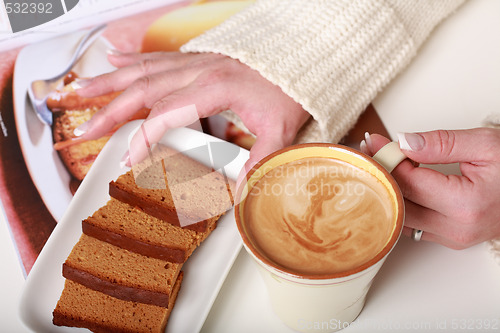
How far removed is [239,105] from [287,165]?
0.24 meters

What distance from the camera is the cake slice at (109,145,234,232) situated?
0.70 meters

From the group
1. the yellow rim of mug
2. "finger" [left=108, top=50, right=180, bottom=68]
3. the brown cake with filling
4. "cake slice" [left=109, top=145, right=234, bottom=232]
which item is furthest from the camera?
"finger" [left=108, top=50, right=180, bottom=68]

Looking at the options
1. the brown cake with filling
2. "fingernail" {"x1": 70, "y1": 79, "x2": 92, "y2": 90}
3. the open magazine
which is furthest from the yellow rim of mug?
the open magazine

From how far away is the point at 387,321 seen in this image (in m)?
0.61

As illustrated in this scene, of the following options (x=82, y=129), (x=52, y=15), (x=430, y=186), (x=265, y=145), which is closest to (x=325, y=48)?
(x=265, y=145)

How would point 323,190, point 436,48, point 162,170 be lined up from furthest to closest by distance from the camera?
1. point 436,48
2. point 162,170
3. point 323,190

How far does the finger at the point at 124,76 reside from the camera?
0.89 metres

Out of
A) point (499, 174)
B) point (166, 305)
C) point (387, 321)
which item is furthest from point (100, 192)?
point (499, 174)

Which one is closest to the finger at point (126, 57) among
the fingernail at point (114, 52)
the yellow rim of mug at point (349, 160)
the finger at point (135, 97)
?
the fingernail at point (114, 52)

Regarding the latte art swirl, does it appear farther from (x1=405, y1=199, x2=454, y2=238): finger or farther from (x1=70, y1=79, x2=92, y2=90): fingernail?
(x1=70, y1=79, x2=92, y2=90): fingernail

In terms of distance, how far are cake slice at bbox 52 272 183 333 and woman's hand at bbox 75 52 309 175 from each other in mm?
232

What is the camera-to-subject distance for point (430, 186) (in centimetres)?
58

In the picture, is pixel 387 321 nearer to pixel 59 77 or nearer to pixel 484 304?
pixel 484 304

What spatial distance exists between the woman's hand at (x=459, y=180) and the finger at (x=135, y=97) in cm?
42
